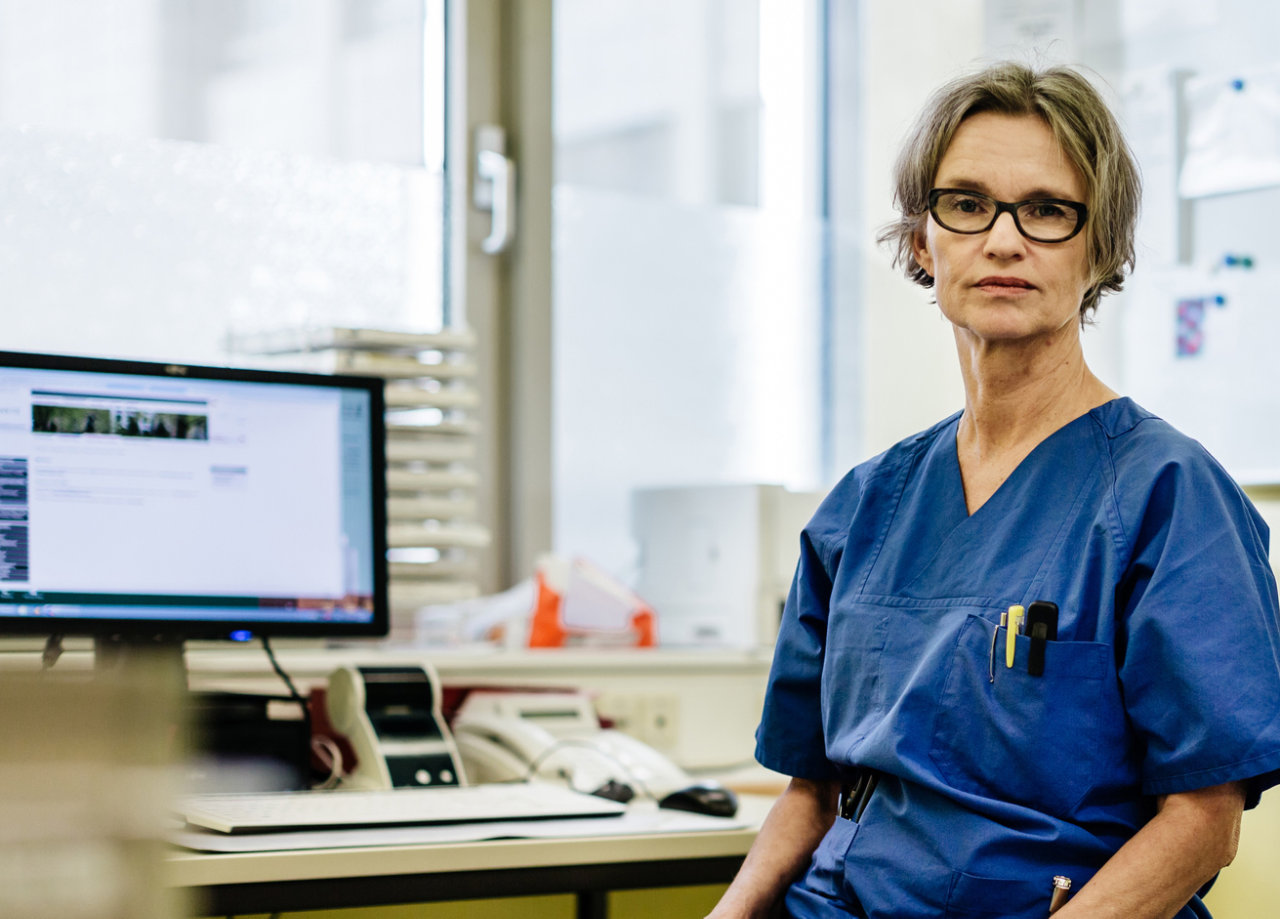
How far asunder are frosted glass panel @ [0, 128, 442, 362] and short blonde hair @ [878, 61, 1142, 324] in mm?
1505

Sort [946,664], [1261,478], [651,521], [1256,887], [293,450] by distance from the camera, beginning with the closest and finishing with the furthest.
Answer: [946,664], [1256,887], [293,450], [1261,478], [651,521]

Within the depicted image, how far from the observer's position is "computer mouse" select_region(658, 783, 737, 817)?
1745mm

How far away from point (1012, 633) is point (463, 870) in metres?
0.64

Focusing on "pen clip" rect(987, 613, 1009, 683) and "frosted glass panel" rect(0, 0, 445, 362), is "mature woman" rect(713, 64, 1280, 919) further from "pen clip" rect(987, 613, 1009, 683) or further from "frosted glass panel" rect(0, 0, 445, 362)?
"frosted glass panel" rect(0, 0, 445, 362)

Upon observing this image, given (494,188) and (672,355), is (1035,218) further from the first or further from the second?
(672,355)

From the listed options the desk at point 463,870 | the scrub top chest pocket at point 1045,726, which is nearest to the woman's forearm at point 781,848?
the desk at point 463,870

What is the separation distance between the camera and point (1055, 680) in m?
1.21

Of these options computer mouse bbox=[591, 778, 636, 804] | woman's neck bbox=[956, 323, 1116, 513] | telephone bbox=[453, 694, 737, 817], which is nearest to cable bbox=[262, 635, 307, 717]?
telephone bbox=[453, 694, 737, 817]

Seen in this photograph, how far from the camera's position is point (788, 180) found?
11.1 feet

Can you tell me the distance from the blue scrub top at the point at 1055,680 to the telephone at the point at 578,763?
0.43 meters

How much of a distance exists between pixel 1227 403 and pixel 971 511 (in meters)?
1.18

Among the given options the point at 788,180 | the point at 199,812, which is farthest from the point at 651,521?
the point at 199,812

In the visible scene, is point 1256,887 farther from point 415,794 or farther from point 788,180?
point 788,180

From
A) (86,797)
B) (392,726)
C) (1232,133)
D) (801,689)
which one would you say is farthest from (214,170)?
(86,797)
